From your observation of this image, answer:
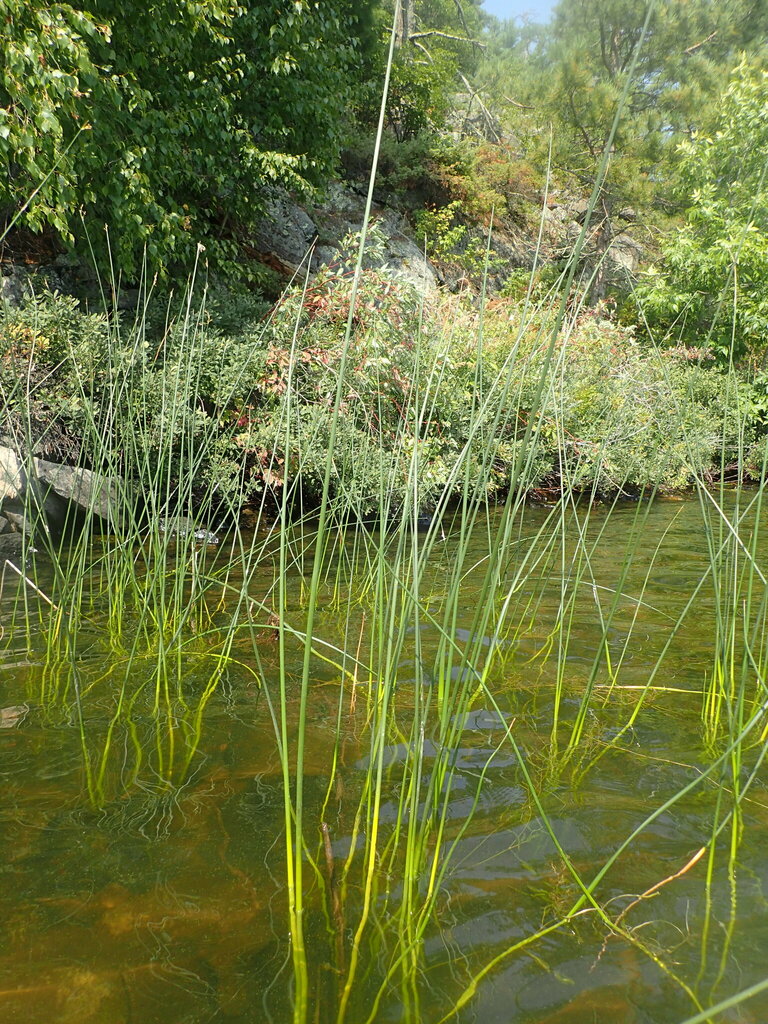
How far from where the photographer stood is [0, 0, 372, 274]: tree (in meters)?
4.14

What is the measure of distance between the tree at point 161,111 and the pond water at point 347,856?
2517 mm

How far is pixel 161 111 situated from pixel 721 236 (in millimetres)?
9262

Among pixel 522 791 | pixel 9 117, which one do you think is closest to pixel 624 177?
pixel 9 117

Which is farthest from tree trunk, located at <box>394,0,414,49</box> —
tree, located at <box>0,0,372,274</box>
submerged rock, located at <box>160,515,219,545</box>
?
submerged rock, located at <box>160,515,219,545</box>

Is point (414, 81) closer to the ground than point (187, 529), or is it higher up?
higher up

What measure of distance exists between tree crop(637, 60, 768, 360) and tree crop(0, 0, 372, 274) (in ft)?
20.5

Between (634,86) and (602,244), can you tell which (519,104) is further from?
(602,244)

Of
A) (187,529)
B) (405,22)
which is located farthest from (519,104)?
(187,529)

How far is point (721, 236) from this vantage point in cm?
1098

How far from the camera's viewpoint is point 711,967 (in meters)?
1.00

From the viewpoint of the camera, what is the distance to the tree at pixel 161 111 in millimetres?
4137

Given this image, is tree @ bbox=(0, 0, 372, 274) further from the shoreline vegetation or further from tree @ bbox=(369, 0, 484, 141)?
tree @ bbox=(369, 0, 484, 141)

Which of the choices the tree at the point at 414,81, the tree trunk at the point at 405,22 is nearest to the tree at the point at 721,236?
the tree at the point at 414,81

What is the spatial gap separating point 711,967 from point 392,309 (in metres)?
5.61
